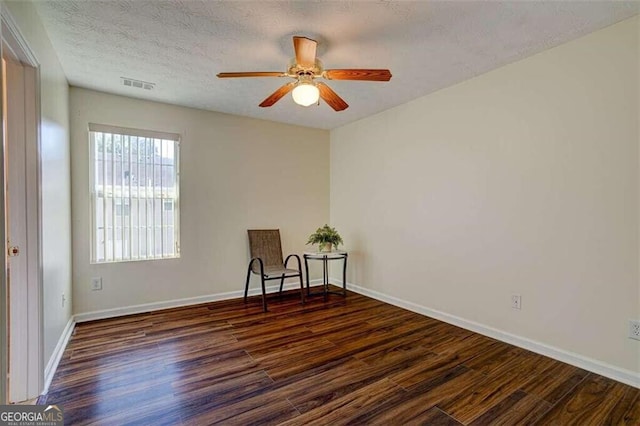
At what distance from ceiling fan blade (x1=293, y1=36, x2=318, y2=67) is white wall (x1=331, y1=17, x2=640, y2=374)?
1736mm

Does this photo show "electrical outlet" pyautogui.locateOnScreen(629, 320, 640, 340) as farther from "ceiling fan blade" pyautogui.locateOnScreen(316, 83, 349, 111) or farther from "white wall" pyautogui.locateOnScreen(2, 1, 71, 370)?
"white wall" pyautogui.locateOnScreen(2, 1, 71, 370)

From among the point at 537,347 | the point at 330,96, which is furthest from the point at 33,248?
the point at 537,347

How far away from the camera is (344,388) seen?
208 centimetres

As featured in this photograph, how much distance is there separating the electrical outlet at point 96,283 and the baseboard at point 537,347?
326cm

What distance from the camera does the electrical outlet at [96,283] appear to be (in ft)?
10.9

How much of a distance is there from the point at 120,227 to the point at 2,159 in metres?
2.39

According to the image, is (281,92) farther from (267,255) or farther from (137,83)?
(267,255)

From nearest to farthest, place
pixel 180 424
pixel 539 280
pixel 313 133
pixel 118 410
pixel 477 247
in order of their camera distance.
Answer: pixel 180 424 → pixel 118 410 → pixel 539 280 → pixel 477 247 → pixel 313 133

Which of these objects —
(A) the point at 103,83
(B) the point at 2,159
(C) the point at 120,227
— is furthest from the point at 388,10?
(C) the point at 120,227

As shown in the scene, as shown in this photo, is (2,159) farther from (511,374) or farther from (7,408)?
(511,374)

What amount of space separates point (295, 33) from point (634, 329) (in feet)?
9.93

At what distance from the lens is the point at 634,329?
2.10 m

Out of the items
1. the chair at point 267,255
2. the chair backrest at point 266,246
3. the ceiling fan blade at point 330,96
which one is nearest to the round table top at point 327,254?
the chair at point 267,255

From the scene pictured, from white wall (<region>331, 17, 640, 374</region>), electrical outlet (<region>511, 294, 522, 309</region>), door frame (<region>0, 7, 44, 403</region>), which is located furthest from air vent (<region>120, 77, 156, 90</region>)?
electrical outlet (<region>511, 294, 522, 309</region>)
